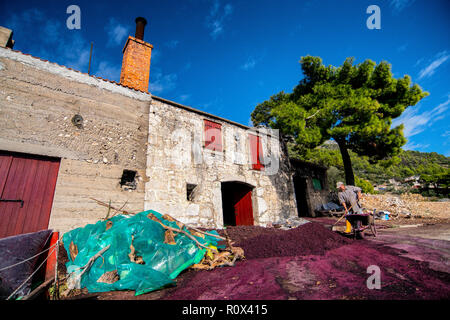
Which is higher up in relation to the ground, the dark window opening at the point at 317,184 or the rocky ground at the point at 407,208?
the dark window opening at the point at 317,184

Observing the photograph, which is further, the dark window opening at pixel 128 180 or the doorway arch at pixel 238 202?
the doorway arch at pixel 238 202

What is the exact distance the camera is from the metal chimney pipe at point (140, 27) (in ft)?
26.7

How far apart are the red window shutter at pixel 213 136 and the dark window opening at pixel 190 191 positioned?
66.5 inches

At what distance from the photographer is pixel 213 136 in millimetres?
8219

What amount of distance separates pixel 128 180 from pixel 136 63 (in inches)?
184

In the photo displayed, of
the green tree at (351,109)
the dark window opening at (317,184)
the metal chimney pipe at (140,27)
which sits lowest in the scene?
the dark window opening at (317,184)

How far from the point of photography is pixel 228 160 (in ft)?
27.5

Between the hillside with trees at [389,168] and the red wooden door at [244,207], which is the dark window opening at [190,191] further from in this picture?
the hillside with trees at [389,168]

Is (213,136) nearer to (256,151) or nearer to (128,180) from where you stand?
(256,151)

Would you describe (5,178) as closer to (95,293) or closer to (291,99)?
(95,293)

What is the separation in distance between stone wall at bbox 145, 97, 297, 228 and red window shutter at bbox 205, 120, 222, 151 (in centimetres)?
19

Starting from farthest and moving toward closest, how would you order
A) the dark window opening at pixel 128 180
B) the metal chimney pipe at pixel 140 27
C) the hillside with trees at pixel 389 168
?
the hillside with trees at pixel 389 168 → the metal chimney pipe at pixel 140 27 → the dark window opening at pixel 128 180

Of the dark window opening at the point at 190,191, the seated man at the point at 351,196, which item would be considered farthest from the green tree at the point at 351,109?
the dark window opening at the point at 190,191

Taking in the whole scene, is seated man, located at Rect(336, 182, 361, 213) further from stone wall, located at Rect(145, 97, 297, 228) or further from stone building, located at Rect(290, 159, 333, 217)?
stone building, located at Rect(290, 159, 333, 217)
